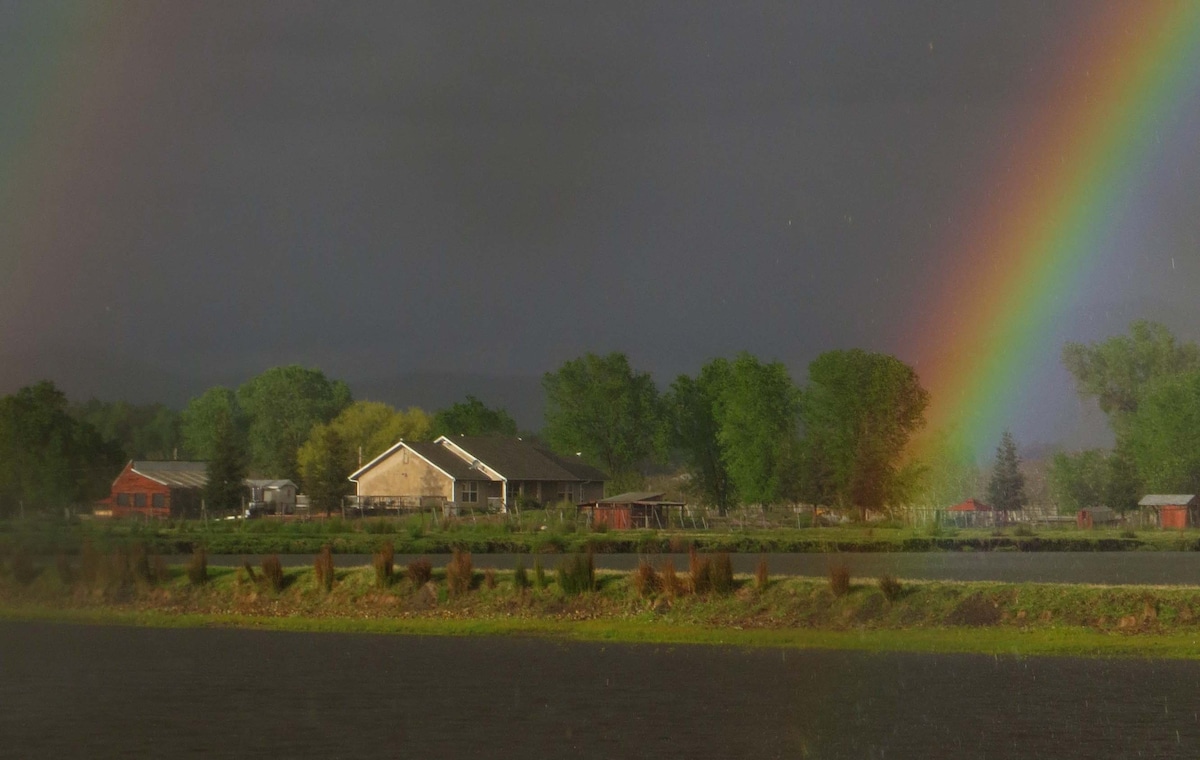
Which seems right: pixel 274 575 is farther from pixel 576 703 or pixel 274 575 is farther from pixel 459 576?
pixel 576 703

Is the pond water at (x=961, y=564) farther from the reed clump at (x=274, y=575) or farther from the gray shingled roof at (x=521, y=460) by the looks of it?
the gray shingled roof at (x=521, y=460)

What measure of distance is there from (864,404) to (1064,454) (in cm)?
2819

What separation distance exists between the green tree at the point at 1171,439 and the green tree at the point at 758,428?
30.1 m

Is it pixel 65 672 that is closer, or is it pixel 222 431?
pixel 65 672

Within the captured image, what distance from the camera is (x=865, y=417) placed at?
4808 inches

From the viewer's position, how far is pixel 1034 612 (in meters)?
33.6

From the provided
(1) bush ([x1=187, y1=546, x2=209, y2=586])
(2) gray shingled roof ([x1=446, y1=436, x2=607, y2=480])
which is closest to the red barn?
(2) gray shingled roof ([x1=446, y1=436, x2=607, y2=480])

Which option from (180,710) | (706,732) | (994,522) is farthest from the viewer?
(994,522)

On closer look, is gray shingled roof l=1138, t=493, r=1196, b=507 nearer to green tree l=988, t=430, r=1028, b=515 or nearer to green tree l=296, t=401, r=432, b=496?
green tree l=988, t=430, r=1028, b=515

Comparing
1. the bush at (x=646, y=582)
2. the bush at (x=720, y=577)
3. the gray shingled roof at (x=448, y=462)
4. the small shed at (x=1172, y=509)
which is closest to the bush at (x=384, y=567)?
the bush at (x=646, y=582)

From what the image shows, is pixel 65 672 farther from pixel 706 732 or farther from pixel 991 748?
pixel 991 748

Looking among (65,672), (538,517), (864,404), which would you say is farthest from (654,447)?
(65,672)

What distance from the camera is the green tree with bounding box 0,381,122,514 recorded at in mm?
67375

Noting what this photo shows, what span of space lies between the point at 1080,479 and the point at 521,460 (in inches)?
2053
